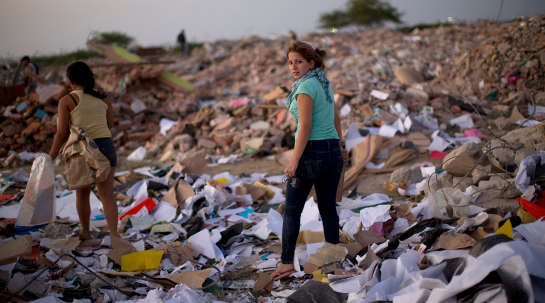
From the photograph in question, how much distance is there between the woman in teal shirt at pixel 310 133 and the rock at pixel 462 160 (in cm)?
189

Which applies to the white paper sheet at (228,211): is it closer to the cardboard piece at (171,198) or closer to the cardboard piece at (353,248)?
the cardboard piece at (171,198)

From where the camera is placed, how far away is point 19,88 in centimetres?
961

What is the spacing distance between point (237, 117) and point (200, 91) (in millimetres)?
3748

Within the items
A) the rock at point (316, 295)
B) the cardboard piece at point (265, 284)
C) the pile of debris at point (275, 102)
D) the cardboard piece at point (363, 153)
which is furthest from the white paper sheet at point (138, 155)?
the rock at point (316, 295)

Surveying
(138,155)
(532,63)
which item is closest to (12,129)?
(138,155)

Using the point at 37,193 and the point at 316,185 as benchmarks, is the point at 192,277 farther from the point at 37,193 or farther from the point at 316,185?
the point at 37,193

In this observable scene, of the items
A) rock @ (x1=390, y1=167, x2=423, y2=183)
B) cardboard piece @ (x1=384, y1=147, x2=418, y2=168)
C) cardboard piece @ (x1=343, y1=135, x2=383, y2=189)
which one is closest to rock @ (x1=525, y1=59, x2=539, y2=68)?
cardboard piece @ (x1=384, y1=147, x2=418, y2=168)

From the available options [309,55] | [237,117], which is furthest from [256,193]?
[237,117]

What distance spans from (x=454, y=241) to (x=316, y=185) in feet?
3.04

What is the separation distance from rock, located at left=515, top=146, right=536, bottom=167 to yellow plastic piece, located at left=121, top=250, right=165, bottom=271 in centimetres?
348

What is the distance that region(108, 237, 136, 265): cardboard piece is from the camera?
2.88 metres

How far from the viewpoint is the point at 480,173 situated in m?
3.35

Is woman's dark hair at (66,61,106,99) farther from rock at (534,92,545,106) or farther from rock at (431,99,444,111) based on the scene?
rock at (534,92,545,106)

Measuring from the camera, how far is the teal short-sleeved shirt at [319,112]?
6.89 feet
